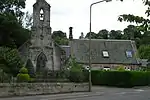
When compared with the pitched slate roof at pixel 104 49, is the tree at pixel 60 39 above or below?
above

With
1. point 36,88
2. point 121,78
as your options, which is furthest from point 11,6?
point 36,88

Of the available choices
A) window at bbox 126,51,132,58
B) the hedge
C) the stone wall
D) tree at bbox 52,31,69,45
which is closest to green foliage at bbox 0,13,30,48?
the hedge

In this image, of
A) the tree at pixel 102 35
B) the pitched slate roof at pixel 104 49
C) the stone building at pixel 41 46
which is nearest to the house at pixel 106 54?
the pitched slate roof at pixel 104 49

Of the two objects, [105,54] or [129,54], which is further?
[129,54]

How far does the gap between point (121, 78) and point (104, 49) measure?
19.0m

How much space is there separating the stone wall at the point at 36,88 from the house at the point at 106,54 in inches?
1009

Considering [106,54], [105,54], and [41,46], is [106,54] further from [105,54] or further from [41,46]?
[41,46]

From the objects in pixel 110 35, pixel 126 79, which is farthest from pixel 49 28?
pixel 110 35

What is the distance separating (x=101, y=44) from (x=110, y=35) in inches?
2504

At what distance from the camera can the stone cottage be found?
62.3 metres

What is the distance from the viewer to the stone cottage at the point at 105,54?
6228 cm

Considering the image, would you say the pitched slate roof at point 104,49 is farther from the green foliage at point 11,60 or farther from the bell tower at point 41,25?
the green foliage at point 11,60

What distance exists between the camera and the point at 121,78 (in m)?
46.3

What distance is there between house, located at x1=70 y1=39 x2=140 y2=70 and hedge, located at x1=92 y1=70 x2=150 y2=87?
12.2m
